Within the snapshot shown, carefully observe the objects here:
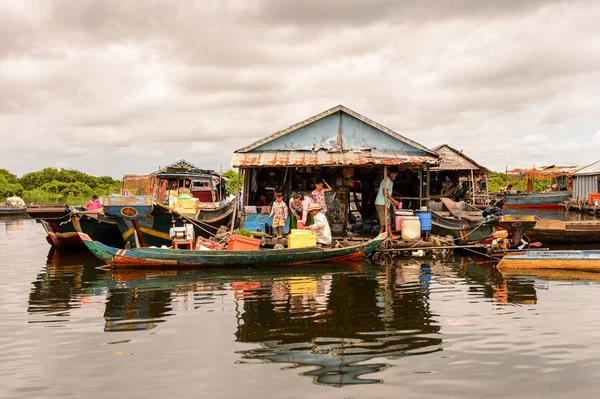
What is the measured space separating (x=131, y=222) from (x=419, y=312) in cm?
792

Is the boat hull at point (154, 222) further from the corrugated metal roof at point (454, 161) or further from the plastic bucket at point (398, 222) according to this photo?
the corrugated metal roof at point (454, 161)

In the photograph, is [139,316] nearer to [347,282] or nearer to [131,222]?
[347,282]

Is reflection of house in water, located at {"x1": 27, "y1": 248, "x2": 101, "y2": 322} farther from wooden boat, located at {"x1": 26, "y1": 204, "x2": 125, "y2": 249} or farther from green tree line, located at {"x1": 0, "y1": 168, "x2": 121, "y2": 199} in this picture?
green tree line, located at {"x1": 0, "y1": 168, "x2": 121, "y2": 199}

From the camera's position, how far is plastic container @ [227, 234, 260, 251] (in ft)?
38.2

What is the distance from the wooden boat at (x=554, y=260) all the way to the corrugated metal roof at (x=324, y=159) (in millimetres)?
3759

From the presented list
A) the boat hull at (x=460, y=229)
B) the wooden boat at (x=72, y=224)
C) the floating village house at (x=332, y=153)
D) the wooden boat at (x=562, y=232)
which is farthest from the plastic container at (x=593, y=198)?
the wooden boat at (x=72, y=224)

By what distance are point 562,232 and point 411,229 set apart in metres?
6.83

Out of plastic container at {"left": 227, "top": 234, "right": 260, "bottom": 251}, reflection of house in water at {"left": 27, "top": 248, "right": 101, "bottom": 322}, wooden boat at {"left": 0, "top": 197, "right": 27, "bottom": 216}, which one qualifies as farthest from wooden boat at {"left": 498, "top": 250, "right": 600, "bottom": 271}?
wooden boat at {"left": 0, "top": 197, "right": 27, "bottom": 216}

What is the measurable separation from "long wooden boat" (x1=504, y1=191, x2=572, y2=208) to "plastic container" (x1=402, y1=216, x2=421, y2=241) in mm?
20965

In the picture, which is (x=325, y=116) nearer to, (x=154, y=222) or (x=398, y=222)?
(x=398, y=222)

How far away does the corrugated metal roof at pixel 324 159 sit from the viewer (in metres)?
13.3

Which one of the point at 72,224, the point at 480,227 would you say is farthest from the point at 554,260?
the point at 72,224

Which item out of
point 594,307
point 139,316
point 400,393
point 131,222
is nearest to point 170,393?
point 400,393

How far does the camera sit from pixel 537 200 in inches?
1249
